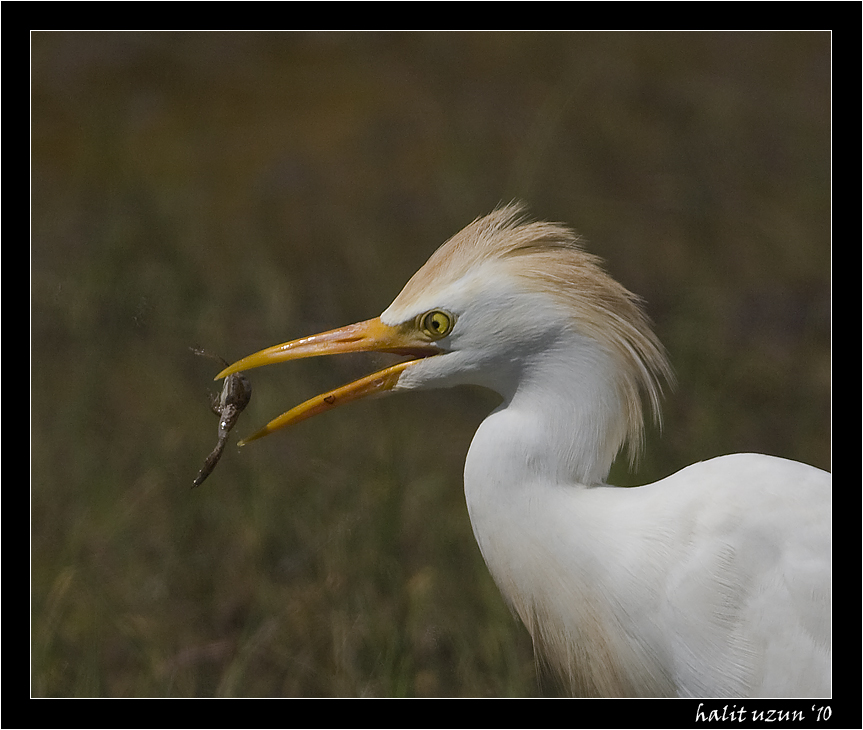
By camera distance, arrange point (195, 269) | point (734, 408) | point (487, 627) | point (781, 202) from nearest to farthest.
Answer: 1. point (487, 627)
2. point (734, 408)
3. point (195, 269)
4. point (781, 202)

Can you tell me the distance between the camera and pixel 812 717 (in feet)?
4.66

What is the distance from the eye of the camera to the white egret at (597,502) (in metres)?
1.40

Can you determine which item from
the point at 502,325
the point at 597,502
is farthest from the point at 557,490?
the point at 502,325

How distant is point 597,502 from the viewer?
4.75 ft

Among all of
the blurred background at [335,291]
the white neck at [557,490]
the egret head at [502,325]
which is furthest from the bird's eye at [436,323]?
the blurred background at [335,291]

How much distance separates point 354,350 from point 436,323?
0.14 metres

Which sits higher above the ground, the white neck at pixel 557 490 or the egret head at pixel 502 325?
the egret head at pixel 502 325

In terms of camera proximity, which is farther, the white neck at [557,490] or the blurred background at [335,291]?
→ the blurred background at [335,291]

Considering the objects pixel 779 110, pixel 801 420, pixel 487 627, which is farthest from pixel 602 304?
pixel 779 110

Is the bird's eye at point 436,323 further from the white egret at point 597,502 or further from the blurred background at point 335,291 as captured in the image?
the blurred background at point 335,291

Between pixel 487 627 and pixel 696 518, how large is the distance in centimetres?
111

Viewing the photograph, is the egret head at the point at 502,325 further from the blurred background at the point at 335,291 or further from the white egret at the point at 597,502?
the blurred background at the point at 335,291

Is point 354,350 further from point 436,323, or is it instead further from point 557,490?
point 557,490

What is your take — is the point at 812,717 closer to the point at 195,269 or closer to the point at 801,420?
the point at 801,420
